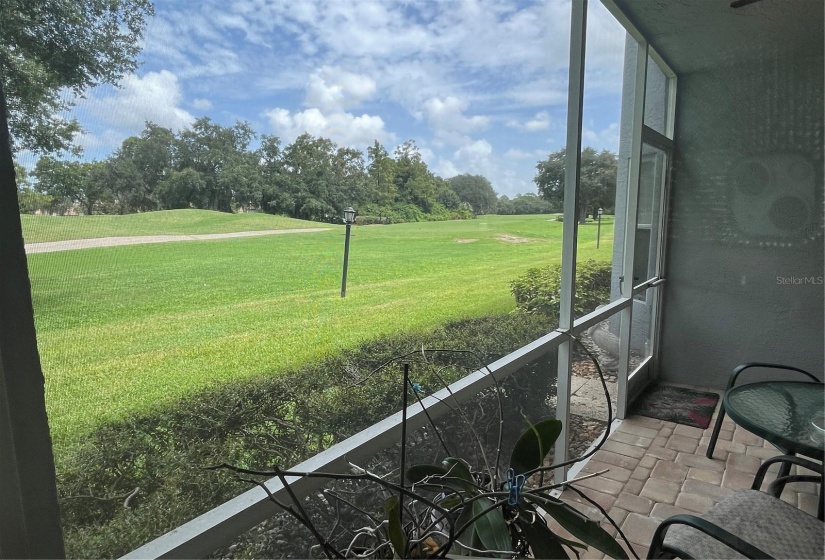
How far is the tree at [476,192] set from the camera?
2097 millimetres

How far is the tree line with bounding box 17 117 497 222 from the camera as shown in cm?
78

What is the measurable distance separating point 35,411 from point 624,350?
10.6 feet

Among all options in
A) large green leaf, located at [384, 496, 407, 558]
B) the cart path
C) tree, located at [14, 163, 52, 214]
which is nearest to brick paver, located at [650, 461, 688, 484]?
large green leaf, located at [384, 496, 407, 558]

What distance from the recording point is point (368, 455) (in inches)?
48.5

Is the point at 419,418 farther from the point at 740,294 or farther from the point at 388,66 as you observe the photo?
the point at 740,294

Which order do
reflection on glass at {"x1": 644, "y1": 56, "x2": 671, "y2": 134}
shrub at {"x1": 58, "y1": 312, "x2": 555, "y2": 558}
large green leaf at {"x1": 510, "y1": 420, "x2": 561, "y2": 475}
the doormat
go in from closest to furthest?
1. shrub at {"x1": 58, "y1": 312, "x2": 555, "y2": 558}
2. large green leaf at {"x1": 510, "y1": 420, "x2": 561, "y2": 475}
3. the doormat
4. reflection on glass at {"x1": 644, "y1": 56, "x2": 671, "y2": 134}

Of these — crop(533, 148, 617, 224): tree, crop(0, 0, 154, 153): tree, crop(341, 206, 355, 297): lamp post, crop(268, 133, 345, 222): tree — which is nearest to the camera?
crop(0, 0, 154, 153): tree

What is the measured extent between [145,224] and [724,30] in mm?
3459

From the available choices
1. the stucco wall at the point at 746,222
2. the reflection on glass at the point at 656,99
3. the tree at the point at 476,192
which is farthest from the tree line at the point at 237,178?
the stucco wall at the point at 746,222

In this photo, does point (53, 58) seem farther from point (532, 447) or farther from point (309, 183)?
Answer: point (532, 447)

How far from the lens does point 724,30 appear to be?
2848 mm

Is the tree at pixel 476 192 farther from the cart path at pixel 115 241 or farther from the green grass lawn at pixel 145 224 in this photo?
the cart path at pixel 115 241

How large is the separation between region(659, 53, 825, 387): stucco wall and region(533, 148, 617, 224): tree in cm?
109

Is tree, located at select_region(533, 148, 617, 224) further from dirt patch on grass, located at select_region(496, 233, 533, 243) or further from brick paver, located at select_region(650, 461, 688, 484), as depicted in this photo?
brick paver, located at select_region(650, 461, 688, 484)
